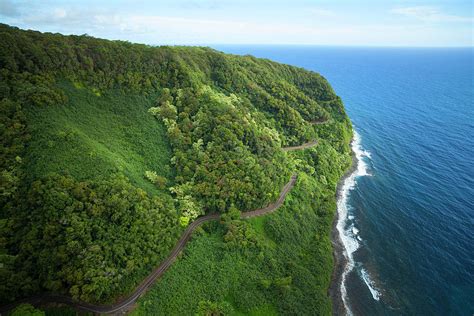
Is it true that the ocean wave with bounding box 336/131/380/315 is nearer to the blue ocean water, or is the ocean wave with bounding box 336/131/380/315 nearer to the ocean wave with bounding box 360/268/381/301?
the ocean wave with bounding box 360/268/381/301

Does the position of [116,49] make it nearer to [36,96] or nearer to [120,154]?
[36,96]

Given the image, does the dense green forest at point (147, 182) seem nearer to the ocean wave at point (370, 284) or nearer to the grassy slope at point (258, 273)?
the grassy slope at point (258, 273)

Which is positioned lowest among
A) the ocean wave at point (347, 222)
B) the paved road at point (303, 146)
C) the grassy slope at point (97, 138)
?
the ocean wave at point (347, 222)

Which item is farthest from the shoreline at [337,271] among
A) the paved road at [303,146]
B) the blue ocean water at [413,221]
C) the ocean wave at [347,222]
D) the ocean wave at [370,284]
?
the paved road at [303,146]

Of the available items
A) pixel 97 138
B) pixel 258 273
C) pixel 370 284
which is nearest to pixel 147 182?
pixel 97 138

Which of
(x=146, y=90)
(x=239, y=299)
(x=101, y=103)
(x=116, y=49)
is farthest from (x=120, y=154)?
(x=239, y=299)

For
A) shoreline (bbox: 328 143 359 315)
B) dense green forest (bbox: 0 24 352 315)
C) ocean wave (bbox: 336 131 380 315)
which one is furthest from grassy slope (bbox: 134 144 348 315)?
ocean wave (bbox: 336 131 380 315)

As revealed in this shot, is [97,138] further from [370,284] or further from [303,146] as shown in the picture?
[370,284]
